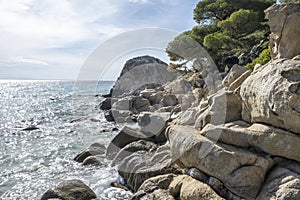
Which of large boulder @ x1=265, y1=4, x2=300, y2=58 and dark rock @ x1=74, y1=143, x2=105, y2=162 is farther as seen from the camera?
dark rock @ x1=74, y1=143, x2=105, y2=162

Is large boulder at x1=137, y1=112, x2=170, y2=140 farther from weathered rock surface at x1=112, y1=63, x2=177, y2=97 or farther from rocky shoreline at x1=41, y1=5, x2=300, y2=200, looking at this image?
weathered rock surface at x1=112, y1=63, x2=177, y2=97

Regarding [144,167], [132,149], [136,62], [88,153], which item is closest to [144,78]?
[136,62]

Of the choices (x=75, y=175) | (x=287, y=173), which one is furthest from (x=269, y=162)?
(x=75, y=175)

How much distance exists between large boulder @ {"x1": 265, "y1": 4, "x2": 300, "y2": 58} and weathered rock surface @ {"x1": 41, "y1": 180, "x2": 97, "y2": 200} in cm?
786

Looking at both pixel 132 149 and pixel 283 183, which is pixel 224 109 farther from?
pixel 132 149

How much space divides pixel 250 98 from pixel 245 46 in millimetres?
20250

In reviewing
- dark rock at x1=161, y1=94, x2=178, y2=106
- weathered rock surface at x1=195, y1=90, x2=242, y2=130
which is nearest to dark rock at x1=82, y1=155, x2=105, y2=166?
weathered rock surface at x1=195, y1=90, x2=242, y2=130

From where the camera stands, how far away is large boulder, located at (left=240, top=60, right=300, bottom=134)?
622 centimetres

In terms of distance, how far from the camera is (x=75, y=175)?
12.0m

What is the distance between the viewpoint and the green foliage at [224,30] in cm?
2552

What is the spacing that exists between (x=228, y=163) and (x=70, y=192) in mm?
4992

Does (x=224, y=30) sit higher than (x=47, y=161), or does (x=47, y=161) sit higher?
(x=224, y=30)

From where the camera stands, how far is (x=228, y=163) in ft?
22.1

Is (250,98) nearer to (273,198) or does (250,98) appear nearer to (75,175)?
(273,198)
